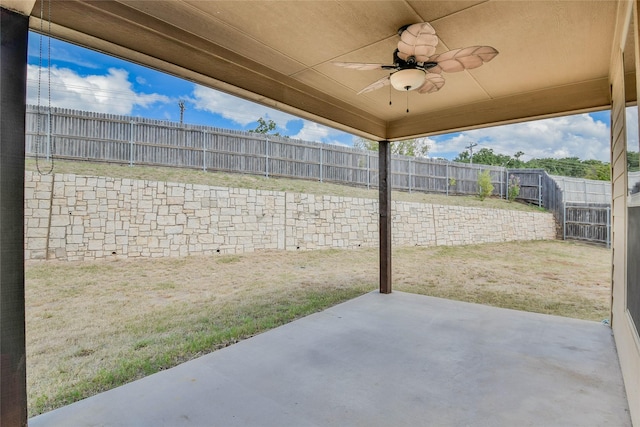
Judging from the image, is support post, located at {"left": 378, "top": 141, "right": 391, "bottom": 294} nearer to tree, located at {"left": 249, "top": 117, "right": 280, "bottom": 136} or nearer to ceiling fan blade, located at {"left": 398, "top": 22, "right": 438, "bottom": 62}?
ceiling fan blade, located at {"left": 398, "top": 22, "right": 438, "bottom": 62}

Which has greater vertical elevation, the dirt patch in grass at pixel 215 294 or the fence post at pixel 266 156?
the fence post at pixel 266 156

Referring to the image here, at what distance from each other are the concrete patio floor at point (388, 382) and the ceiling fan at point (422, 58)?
208 cm

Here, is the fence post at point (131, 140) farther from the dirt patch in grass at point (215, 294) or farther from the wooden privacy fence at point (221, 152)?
the dirt patch in grass at point (215, 294)

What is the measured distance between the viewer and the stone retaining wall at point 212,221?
4.17 m

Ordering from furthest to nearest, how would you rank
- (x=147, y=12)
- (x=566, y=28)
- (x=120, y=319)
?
1. (x=120, y=319)
2. (x=566, y=28)
3. (x=147, y=12)

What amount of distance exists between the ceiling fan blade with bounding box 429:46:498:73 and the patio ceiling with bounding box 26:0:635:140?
233 mm

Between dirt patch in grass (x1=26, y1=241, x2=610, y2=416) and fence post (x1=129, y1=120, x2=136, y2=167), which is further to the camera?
fence post (x1=129, y1=120, x2=136, y2=167)

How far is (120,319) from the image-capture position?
3.62m

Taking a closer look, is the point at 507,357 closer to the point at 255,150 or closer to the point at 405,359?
the point at 405,359

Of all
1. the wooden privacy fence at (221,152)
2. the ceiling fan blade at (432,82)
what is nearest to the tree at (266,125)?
the wooden privacy fence at (221,152)

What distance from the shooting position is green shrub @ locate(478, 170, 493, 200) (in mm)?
8695

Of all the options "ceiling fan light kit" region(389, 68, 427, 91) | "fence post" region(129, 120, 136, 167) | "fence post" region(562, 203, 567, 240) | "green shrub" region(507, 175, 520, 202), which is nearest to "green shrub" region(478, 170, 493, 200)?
"green shrub" region(507, 175, 520, 202)

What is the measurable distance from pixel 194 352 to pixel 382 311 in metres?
2.10

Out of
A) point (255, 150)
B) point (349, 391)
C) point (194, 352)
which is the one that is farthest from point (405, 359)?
point (255, 150)
